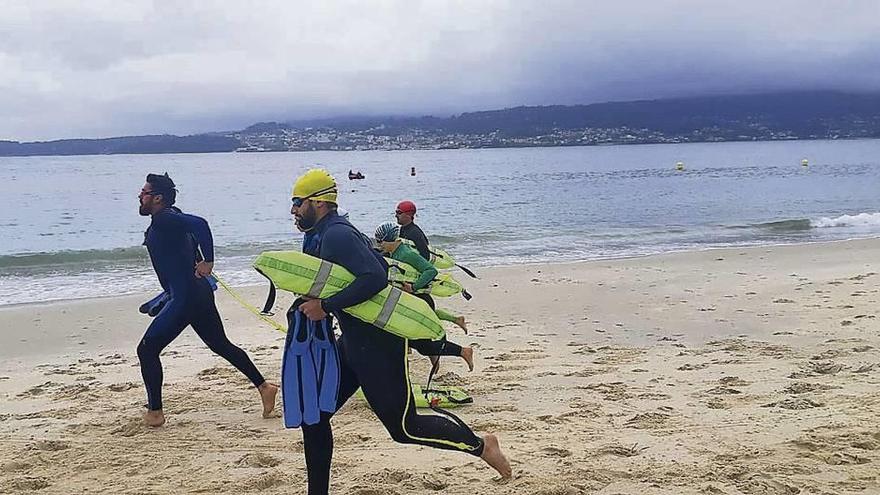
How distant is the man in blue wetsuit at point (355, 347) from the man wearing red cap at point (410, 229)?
10.2 ft

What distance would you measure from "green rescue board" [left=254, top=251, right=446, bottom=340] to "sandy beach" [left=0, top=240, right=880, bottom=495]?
127 cm

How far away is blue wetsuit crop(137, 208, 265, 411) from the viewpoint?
20.5 feet

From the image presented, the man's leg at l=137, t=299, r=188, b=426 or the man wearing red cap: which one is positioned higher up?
the man wearing red cap

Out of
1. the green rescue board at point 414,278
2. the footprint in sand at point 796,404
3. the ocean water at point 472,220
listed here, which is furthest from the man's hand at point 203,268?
the ocean water at point 472,220

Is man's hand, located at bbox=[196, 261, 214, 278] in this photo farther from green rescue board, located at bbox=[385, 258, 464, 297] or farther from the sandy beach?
green rescue board, located at bbox=[385, 258, 464, 297]

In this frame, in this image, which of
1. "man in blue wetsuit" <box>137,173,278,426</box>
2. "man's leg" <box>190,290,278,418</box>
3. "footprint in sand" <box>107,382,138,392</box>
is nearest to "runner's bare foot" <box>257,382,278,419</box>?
"man's leg" <box>190,290,278,418</box>

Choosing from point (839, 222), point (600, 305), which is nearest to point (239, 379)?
point (600, 305)

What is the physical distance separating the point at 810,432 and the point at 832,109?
192653mm

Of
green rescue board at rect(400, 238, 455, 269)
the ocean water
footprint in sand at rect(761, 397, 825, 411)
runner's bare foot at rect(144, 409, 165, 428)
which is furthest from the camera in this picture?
the ocean water

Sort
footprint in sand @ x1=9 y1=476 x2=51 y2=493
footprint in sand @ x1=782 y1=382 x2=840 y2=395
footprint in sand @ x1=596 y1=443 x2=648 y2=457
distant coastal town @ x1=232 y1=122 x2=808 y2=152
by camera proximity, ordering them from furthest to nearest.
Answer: distant coastal town @ x1=232 y1=122 x2=808 y2=152, footprint in sand @ x1=782 y1=382 x2=840 y2=395, footprint in sand @ x1=596 y1=443 x2=648 y2=457, footprint in sand @ x1=9 y1=476 x2=51 y2=493

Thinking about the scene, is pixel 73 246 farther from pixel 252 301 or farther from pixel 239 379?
pixel 239 379

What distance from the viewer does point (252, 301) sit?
12.7 m

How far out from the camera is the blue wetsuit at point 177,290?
20.5 ft

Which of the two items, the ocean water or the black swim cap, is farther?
the ocean water
